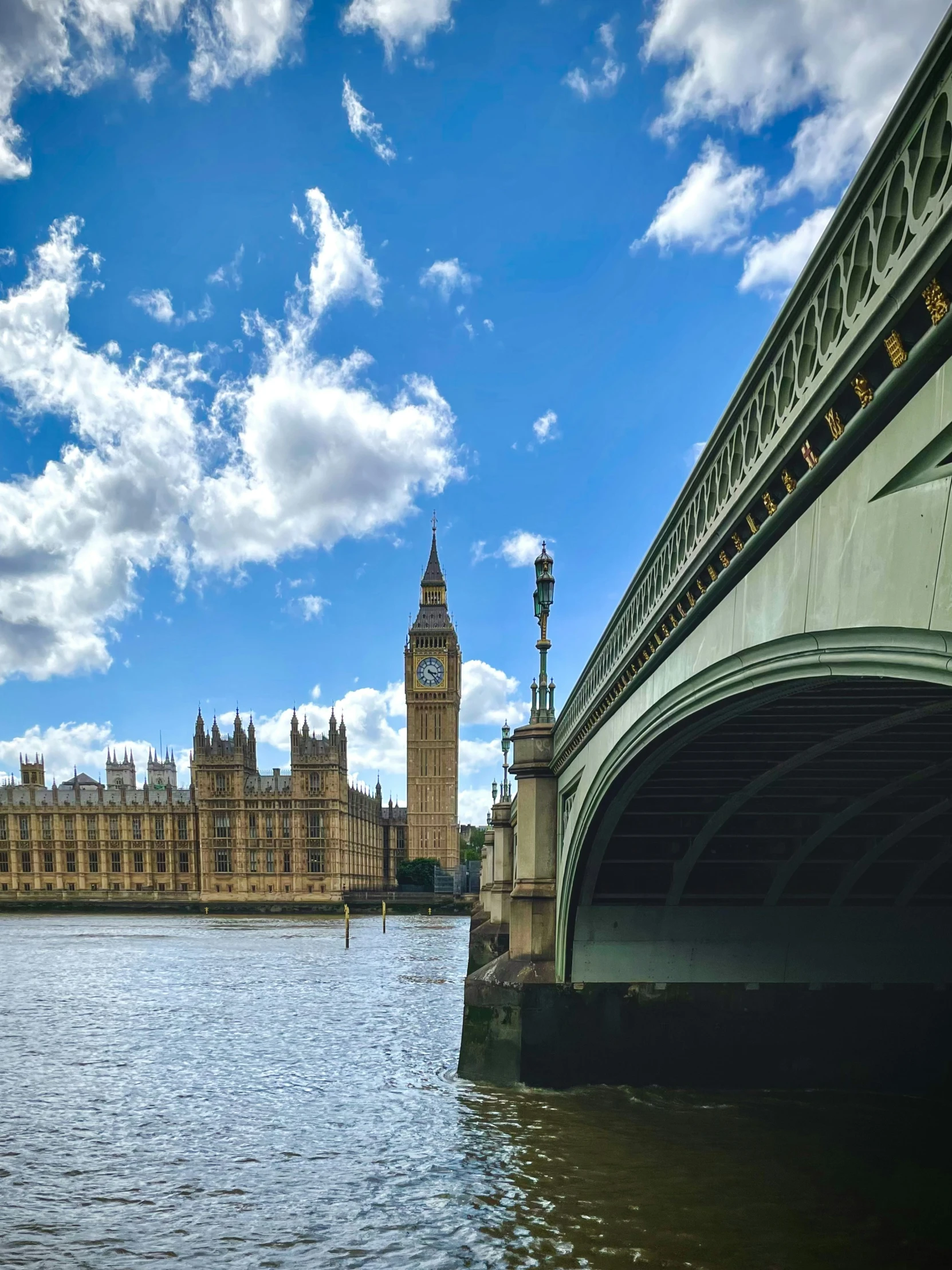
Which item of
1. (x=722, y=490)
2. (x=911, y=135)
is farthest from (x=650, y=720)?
(x=911, y=135)

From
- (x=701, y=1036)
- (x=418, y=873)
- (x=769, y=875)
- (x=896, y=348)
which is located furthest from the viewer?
(x=418, y=873)

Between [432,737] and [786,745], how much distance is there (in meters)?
116

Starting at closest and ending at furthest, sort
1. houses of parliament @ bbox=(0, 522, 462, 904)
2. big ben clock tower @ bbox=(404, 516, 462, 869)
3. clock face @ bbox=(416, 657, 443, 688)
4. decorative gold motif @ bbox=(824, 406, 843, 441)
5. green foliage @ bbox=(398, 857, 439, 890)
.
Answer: decorative gold motif @ bbox=(824, 406, 843, 441) < houses of parliament @ bbox=(0, 522, 462, 904) < green foliage @ bbox=(398, 857, 439, 890) < big ben clock tower @ bbox=(404, 516, 462, 869) < clock face @ bbox=(416, 657, 443, 688)

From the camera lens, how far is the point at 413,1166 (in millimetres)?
13570

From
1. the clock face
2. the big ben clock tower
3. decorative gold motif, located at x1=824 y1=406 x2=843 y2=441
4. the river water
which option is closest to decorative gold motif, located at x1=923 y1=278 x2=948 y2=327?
decorative gold motif, located at x1=824 y1=406 x2=843 y2=441

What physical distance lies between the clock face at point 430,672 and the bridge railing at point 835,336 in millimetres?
118483

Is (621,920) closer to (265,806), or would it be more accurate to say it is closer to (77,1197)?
(77,1197)

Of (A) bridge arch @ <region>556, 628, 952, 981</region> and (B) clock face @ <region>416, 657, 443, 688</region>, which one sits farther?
(B) clock face @ <region>416, 657, 443, 688</region>

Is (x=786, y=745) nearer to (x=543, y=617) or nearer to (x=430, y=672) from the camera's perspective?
(x=543, y=617)

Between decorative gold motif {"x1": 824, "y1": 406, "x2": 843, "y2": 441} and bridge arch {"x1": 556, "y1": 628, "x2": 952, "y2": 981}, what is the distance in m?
0.91

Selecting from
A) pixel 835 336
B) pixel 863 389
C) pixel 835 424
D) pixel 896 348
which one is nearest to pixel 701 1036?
pixel 835 424

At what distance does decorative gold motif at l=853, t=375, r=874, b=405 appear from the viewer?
494 centimetres

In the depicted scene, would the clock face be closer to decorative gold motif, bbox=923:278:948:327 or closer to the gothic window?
the gothic window

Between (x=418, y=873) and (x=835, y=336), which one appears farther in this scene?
(x=418, y=873)
